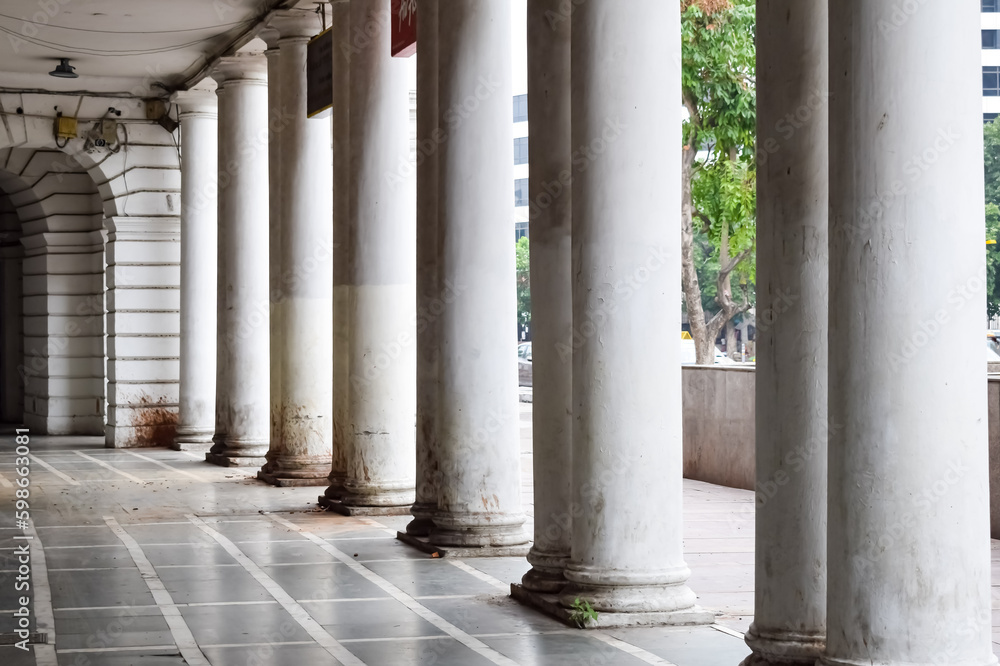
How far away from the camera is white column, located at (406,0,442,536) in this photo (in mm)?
11453

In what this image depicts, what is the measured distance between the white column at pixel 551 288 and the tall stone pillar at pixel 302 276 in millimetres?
7760

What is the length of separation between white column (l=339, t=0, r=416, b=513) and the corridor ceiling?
11.5ft

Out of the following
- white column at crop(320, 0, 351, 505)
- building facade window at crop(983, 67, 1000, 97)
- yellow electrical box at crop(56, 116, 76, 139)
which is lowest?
white column at crop(320, 0, 351, 505)

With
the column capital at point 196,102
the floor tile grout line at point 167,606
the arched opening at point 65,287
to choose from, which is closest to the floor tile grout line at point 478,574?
the floor tile grout line at point 167,606

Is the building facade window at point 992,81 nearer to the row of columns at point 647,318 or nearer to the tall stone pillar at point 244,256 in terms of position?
the tall stone pillar at point 244,256

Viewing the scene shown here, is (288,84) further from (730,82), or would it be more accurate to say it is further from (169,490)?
(730,82)

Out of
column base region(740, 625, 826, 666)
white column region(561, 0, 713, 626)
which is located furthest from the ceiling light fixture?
column base region(740, 625, 826, 666)

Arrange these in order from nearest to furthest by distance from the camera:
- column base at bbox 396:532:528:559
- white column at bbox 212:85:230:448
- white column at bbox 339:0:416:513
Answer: column base at bbox 396:532:528:559, white column at bbox 339:0:416:513, white column at bbox 212:85:230:448

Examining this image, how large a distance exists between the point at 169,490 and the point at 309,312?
8.72 ft

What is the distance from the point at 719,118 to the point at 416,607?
17923 mm

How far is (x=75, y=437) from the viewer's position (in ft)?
84.0

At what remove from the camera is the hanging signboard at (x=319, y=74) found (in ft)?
48.2

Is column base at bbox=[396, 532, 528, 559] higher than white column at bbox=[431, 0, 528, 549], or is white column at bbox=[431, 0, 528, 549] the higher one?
white column at bbox=[431, 0, 528, 549]

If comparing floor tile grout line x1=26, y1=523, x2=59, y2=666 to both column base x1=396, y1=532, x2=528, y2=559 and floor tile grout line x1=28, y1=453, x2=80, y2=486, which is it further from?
floor tile grout line x1=28, y1=453, x2=80, y2=486
